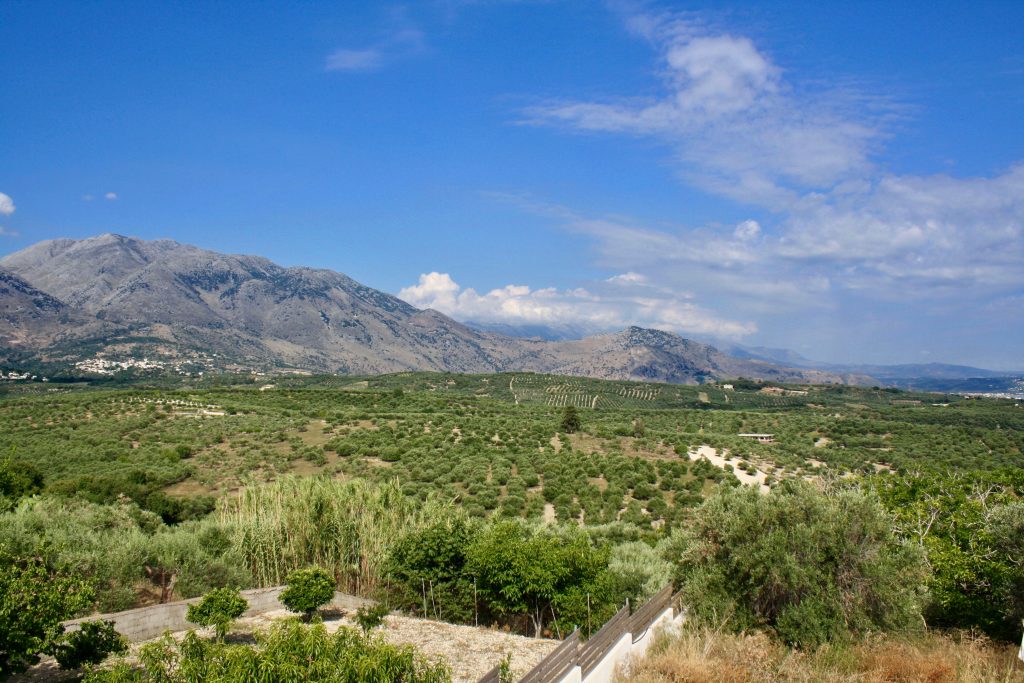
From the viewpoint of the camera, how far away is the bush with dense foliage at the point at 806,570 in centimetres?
1157

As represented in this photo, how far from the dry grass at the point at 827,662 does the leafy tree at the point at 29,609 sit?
8.83 metres

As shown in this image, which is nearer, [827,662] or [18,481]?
[827,662]

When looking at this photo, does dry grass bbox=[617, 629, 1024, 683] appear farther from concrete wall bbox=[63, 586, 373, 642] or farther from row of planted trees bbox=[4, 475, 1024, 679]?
concrete wall bbox=[63, 586, 373, 642]

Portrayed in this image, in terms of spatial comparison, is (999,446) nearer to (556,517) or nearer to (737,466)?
(737,466)

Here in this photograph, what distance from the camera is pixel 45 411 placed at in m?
49.2

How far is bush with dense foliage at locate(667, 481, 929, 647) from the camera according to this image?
11.6 meters

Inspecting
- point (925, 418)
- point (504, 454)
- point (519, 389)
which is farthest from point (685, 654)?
point (519, 389)

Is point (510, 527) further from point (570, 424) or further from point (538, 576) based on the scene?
point (570, 424)

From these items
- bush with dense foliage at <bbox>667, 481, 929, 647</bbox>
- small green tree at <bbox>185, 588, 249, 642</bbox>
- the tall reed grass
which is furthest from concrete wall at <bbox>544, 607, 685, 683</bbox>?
the tall reed grass

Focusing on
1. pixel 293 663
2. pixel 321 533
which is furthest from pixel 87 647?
pixel 321 533

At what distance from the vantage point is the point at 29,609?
7.99m

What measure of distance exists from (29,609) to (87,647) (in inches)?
81.8

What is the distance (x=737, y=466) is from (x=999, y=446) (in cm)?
2943

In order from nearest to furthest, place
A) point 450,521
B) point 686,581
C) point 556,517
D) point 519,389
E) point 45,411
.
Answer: point 686,581 < point 450,521 < point 556,517 < point 45,411 < point 519,389
